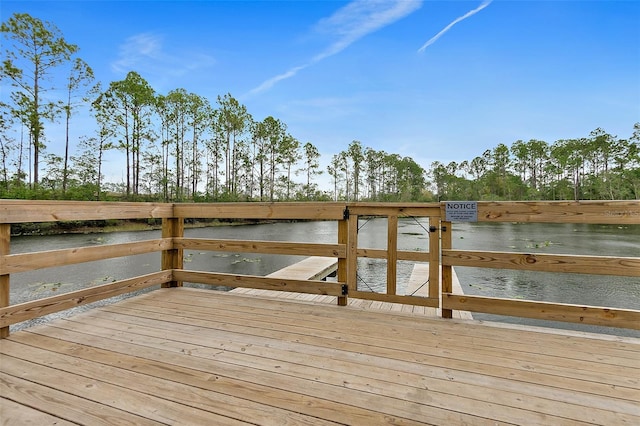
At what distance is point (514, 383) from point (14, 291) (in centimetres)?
753

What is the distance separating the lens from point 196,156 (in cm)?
3052

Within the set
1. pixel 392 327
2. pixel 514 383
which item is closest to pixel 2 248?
pixel 392 327

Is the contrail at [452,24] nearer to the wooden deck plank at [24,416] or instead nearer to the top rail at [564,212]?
the top rail at [564,212]

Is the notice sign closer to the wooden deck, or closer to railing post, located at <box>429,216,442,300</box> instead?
railing post, located at <box>429,216,442,300</box>

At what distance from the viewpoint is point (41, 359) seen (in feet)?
5.29

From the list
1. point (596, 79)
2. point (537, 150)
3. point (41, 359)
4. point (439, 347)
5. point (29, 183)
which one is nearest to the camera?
point (41, 359)

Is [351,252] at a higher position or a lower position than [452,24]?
lower

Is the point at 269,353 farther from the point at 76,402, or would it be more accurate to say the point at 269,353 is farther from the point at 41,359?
the point at 41,359

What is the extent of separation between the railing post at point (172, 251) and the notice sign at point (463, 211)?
2658 millimetres

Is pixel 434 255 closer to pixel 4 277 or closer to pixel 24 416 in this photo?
pixel 24 416

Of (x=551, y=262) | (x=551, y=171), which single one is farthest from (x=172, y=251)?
(x=551, y=171)

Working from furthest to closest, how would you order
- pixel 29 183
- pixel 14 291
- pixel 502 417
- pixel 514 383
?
pixel 29 183, pixel 14 291, pixel 514 383, pixel 502 417

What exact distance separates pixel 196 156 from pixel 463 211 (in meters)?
31.9

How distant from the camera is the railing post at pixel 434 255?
7.76 ft
